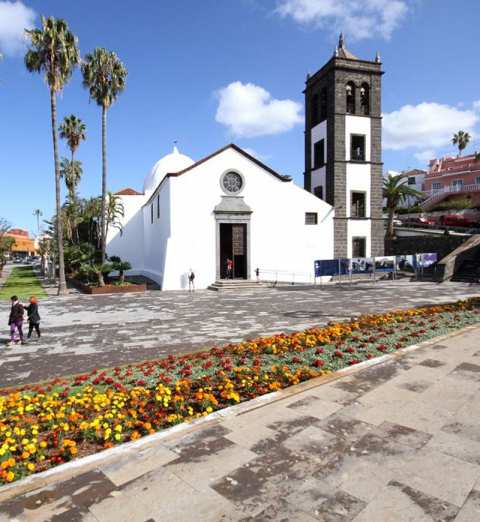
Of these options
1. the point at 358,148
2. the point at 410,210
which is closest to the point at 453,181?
the point at 410,210

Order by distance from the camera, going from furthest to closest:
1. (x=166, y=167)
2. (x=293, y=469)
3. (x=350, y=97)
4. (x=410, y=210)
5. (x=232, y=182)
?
1. (x=410, y=210)
2. (x=166, y=167)
3. (x=350, y=97)
4. (x=232, y=182)
5. (x=293, y=469)

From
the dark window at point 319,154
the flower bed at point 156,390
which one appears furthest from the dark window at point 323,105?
the flower bed at point 156,390

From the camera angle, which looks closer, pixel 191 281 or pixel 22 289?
pixel 191 281

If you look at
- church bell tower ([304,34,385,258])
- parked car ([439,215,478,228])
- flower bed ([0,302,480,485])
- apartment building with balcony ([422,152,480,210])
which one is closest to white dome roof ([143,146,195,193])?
church bell tower ([304,34,385,258])

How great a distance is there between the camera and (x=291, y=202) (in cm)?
2781

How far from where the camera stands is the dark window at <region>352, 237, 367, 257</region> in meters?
30.5

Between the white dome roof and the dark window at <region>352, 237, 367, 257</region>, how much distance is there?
61.1 ft

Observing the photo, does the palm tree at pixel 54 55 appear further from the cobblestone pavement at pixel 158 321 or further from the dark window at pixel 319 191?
the dark window at pixel 319 191

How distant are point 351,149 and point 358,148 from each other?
3.50ft

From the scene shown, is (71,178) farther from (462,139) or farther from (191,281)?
(462,139)

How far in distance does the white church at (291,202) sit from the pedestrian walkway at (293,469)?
20582 mm

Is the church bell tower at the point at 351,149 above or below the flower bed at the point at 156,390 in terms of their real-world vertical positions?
above

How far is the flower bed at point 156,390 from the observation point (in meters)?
4.42

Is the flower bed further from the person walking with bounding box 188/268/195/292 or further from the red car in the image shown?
the red car
